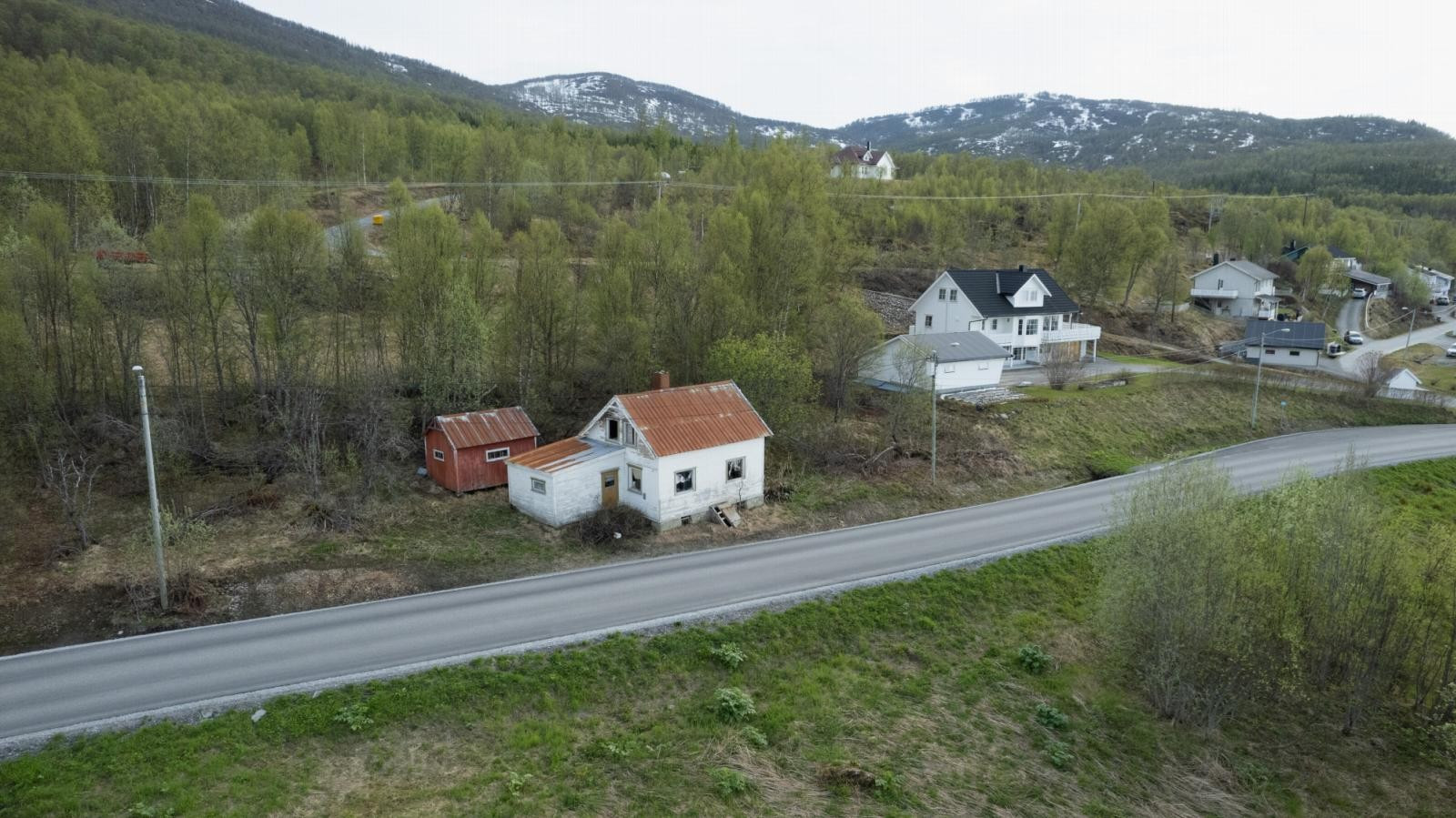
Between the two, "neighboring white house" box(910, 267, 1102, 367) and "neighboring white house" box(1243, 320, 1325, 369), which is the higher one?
→ "neighboring white house" box(910, 267, 1102, 367)

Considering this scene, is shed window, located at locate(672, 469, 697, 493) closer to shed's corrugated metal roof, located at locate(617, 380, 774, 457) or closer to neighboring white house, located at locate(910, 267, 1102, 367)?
shed's corrugated metal roof, located at locate(617, 380, 774, 457)

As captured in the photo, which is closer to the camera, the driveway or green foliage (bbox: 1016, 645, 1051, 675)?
green foliage (bbox: 1016, 645, 1051, 675)

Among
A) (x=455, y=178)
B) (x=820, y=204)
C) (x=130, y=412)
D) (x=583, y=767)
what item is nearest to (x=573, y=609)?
(x=583, y=767)

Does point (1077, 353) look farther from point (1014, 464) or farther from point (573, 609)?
point (573, 609)

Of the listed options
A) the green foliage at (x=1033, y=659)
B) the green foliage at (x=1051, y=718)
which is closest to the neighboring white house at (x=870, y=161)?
the green foliage at (x=1033, y=659)

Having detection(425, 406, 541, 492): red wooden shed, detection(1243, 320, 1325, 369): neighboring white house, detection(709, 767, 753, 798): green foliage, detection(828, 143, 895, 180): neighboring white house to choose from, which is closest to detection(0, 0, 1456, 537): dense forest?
detection(425, 406, 541, 492): red wooden shed

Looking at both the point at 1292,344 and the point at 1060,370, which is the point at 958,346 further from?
the point at 1292,344
